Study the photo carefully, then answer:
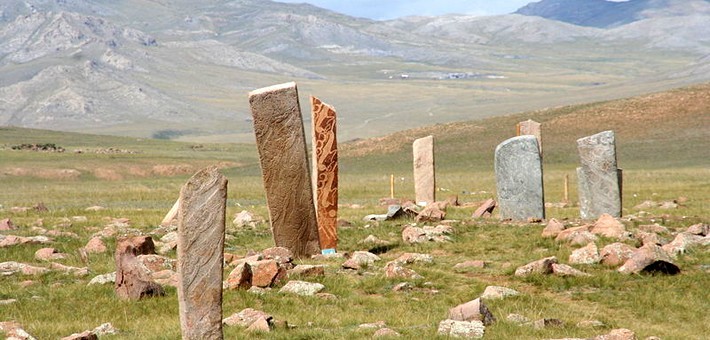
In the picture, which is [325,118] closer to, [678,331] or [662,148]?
[678,331]

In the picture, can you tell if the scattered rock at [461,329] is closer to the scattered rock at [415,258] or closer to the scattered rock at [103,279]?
the scattered rock at [415,258]

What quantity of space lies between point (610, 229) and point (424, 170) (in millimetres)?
14454

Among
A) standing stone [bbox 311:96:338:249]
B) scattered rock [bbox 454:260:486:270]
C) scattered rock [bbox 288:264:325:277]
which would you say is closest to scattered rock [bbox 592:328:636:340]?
scattered rock [bbox 288:264:325:277]

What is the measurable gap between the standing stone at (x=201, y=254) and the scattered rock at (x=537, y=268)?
7.03m

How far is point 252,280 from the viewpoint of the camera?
16.7m

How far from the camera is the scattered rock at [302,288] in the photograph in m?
16.2

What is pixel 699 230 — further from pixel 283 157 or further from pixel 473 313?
pixel 473 313

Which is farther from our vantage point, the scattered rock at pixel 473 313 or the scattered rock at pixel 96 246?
the scattered rock at pixel 96 246

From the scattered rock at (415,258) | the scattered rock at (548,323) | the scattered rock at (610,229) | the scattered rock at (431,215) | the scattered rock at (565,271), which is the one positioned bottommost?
the scattered rock at (431,215)

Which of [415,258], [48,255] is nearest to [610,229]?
[415,258]

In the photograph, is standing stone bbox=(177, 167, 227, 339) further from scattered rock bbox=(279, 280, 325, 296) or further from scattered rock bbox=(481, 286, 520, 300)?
scattered rock bbox=(481, 286, 520, 300)

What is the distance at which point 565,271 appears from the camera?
58.3ft

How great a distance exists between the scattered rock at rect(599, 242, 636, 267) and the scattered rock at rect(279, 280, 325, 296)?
17.4 feet

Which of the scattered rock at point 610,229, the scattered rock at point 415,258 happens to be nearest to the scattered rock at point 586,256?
the scattered rock at point 610,229
